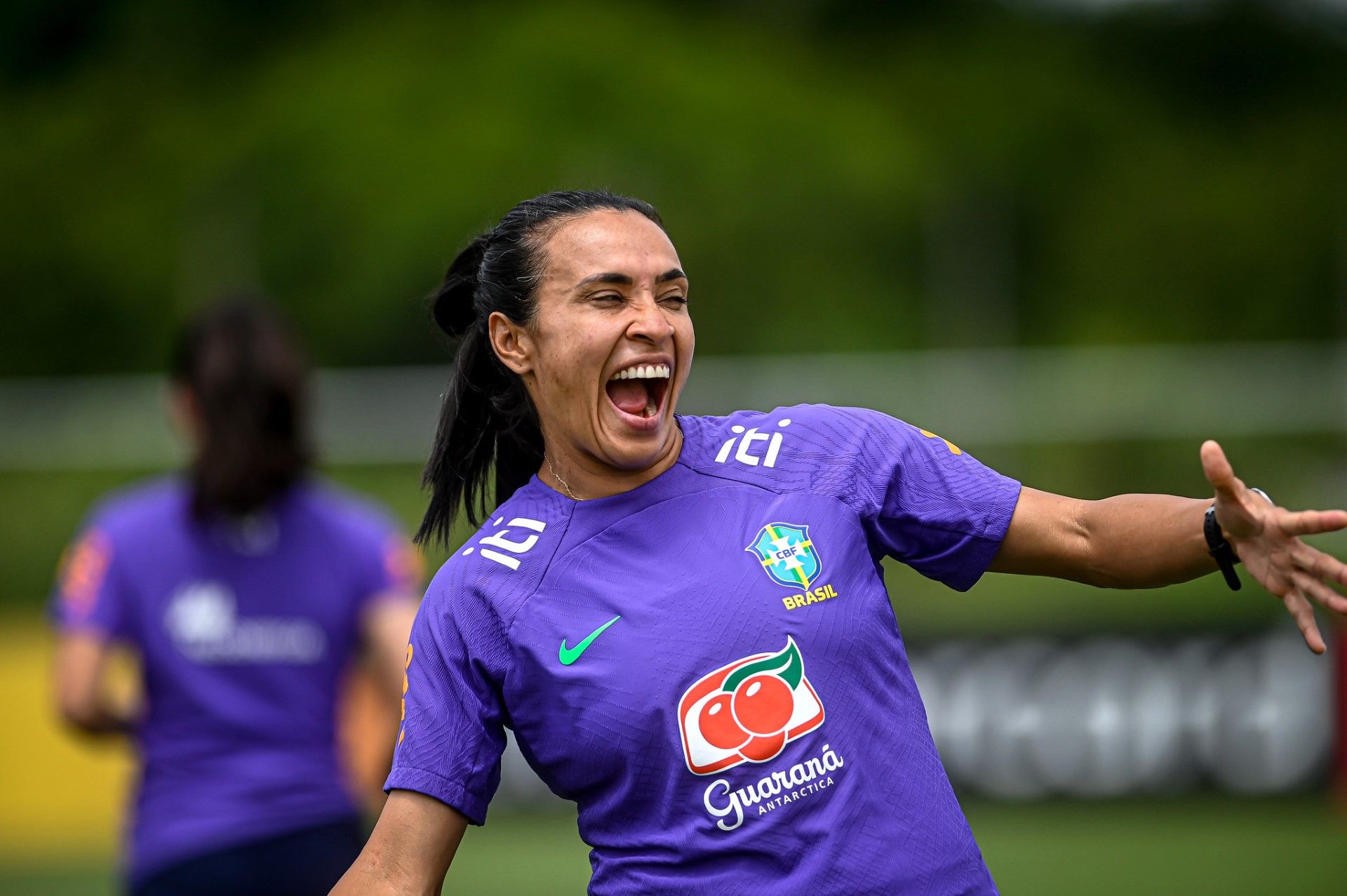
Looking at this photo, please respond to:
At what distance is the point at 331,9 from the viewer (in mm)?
24578

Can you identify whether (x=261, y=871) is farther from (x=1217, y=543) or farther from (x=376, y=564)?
(x=1217, y=543)

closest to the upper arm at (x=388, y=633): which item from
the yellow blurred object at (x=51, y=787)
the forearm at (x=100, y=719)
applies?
the forearm at (x=100, y=719)

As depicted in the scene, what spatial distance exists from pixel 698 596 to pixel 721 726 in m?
0.21

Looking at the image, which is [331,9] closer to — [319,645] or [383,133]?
[383,133]

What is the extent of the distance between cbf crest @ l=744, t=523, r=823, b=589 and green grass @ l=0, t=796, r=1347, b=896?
5.26m

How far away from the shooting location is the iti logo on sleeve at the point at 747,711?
8.96ft

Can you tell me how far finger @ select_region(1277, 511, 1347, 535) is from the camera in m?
2.55

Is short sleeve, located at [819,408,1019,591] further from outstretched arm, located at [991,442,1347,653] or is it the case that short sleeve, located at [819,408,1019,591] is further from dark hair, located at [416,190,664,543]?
dark hair, located at [416,190,664,543]

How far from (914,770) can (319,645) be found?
2.35m

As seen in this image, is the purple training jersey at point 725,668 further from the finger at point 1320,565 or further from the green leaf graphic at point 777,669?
the finger at point 1320,565

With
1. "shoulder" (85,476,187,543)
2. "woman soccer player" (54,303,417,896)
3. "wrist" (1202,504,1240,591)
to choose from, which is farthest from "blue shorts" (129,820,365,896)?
"wrist" (1202,504,1240,591)

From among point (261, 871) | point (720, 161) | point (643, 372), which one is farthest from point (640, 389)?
point (720, 161)

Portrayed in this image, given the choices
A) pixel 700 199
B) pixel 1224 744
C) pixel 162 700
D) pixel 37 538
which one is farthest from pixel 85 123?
pixel 162 700

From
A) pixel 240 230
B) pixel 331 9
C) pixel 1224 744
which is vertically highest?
pixel 331 9
